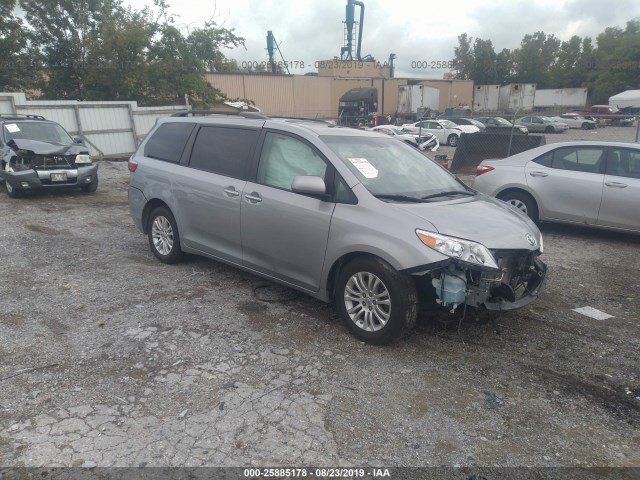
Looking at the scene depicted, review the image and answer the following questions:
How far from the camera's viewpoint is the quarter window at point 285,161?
14.6 feet

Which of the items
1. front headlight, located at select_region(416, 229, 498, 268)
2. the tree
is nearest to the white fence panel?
the tree

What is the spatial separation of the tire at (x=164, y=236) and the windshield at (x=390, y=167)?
2.27 m

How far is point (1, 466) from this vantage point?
2.61 m

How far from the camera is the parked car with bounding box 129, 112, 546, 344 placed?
3754 millimetres

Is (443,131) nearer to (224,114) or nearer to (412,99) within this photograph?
(412,99)

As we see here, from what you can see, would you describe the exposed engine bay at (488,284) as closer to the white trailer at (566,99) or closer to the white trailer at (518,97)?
the white trailer at (518,97)

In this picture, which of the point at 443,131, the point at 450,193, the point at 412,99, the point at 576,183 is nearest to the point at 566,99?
the point at 412,99

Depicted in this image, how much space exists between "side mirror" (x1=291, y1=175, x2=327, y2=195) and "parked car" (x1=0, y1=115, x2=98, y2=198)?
800cm

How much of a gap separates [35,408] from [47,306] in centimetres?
185

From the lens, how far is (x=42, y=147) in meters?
10.1

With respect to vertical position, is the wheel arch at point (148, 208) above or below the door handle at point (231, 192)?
below

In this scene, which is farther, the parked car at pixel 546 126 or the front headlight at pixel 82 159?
the parked car at pixel 546 126

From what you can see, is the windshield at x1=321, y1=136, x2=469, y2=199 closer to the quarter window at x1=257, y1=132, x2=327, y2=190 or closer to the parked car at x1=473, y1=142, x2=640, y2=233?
the quarter window at x1=257, y1=132, x2=327, y2=190

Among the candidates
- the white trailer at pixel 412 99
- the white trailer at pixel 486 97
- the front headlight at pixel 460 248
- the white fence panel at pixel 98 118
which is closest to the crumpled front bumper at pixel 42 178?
the white fence panel at pixel 98 118
